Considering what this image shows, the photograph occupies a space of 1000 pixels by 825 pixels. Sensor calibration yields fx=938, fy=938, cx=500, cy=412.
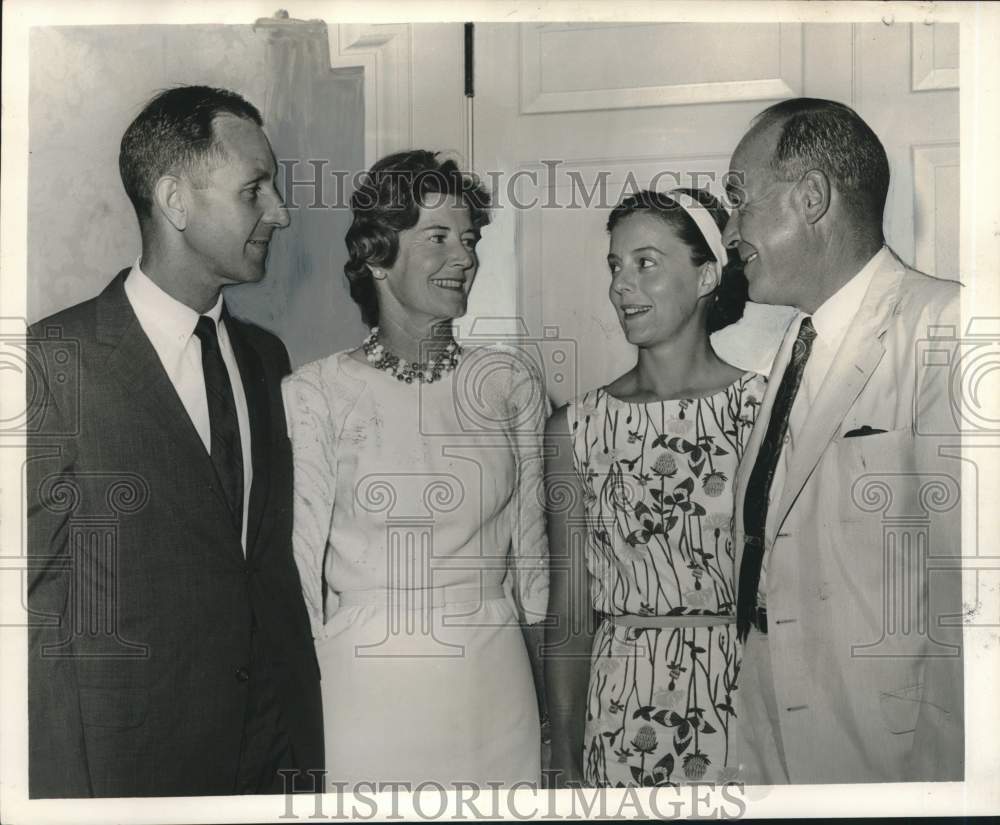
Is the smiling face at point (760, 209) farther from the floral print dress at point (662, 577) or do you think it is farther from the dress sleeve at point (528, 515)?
the dress sleeve at point (528, 515)

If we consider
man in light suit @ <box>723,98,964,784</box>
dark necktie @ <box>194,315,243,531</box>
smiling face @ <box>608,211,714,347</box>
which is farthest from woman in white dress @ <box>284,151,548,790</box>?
man in light suit @ <box>723,98,964,784</box>

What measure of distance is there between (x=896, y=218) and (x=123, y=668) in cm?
174

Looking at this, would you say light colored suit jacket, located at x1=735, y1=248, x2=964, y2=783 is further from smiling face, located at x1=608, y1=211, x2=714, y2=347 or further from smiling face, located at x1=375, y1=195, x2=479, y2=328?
smiling face, located at x1=375, y1=195, x2=479, y2=328

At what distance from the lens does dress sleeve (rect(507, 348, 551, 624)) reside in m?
1.84

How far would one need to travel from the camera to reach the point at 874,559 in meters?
1.84

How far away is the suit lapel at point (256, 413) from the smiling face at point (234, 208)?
4.6 inches

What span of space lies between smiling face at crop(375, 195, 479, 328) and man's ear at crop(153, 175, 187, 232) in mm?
400

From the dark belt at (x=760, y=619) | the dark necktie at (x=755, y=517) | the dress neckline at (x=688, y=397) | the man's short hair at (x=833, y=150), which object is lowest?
the dark belt at (x=760, y=619)

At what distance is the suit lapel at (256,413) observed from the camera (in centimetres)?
181

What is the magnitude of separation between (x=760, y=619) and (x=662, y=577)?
0.68 feet

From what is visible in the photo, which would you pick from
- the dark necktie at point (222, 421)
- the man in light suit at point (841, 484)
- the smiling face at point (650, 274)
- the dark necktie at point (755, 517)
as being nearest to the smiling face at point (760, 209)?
the man in light suit at point (841, 484)

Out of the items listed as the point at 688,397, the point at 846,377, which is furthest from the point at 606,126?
the point at 846,377

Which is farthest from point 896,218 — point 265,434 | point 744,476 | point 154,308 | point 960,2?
point 154,308

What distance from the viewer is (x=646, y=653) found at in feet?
5.91
